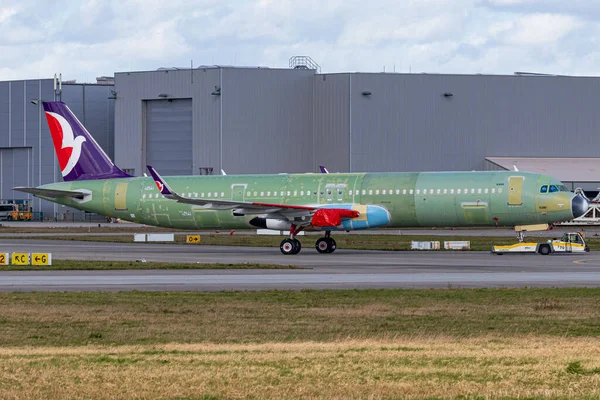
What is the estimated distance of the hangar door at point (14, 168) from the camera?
411 ft

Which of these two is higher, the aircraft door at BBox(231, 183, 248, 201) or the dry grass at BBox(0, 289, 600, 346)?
→ the aircraft door at BBox(231, 183, 248, 201)

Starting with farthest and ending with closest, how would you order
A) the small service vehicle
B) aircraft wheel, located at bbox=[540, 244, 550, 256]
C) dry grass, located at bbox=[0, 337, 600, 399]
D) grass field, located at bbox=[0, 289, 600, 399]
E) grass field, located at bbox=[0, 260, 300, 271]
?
1. the small service vehicle
2. aircraft wheel, located at bbox=[540, 244, 550, 256]
3. grass field, located at bbox=[0, 260, 300, 271]
4. grass field, located at bbox=[0, 289, 600, 399]
5. dry grass, located at bbox=[0, 337, 600, 399]

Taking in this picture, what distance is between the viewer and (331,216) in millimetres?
55062

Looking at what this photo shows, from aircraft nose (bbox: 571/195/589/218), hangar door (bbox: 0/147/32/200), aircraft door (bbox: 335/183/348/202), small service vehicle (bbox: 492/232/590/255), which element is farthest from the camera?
hangar door (bbox: 0/147/32/200)

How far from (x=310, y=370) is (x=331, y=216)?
38.0m

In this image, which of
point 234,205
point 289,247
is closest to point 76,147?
point 234,205

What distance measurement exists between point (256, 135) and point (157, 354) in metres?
90.9

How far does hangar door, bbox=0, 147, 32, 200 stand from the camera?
125 meters

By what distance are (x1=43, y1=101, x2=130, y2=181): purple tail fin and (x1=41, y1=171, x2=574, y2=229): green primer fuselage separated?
924 mm

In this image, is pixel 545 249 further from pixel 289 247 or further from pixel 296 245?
pixel 289 247

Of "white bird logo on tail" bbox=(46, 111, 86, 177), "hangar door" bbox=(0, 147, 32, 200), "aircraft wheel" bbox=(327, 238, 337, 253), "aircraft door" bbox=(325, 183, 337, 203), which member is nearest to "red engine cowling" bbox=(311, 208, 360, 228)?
"aircraft door" bbox=(325, 183, 337, 203)

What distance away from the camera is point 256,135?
10994 cm

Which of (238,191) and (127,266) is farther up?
(238,191)

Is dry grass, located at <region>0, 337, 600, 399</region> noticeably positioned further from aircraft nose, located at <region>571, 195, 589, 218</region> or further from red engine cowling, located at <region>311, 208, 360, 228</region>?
red engine cowling, located at <region>311, 208, 360, 228</region>
